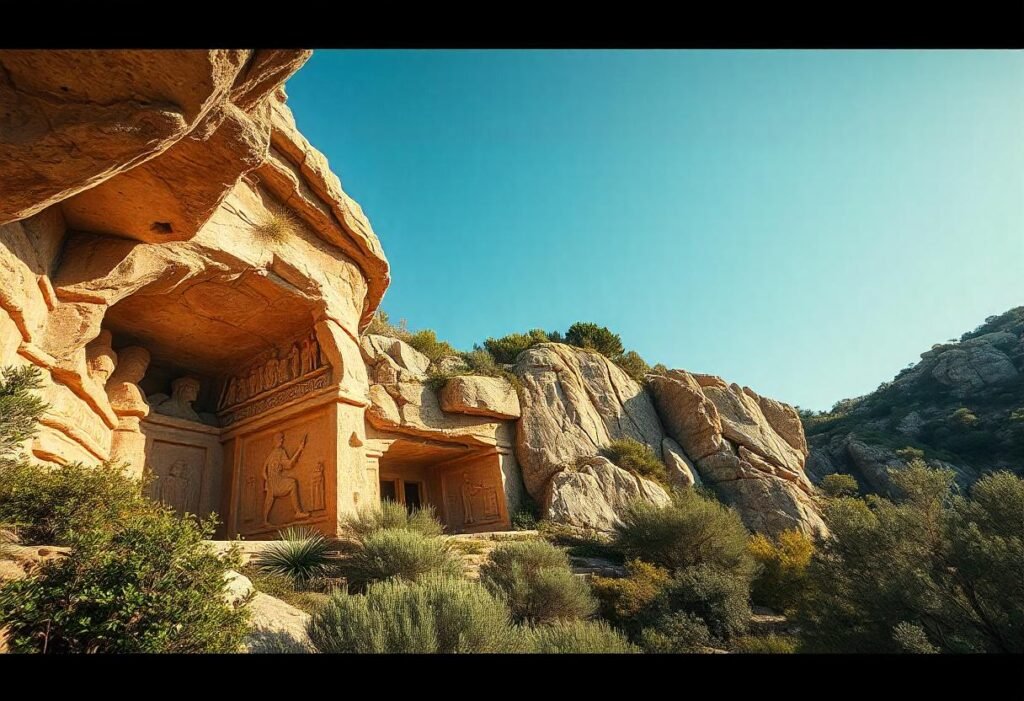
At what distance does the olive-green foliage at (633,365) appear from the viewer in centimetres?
1973

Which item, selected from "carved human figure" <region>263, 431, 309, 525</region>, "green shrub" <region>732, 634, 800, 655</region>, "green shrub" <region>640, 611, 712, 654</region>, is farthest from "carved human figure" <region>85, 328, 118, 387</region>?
"green shrub" <region>732, 634, 800, 655</region>

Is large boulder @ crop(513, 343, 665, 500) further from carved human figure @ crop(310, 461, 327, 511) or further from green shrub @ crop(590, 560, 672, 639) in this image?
carved human figure @ crop(310, 461, 327, 511)

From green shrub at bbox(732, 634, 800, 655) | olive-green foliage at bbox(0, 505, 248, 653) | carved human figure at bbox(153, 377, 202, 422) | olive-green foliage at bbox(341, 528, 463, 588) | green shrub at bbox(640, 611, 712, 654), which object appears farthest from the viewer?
carved human figure at bbox(153, 377, 202, 422)

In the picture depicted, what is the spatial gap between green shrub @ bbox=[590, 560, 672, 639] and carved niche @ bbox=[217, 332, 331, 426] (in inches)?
259

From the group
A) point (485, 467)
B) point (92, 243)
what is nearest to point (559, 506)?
point (485, 467)

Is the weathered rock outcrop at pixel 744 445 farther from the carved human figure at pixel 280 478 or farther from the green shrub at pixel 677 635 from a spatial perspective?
the carved human figure at pixel 280 478

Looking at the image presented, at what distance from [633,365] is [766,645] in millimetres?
14258

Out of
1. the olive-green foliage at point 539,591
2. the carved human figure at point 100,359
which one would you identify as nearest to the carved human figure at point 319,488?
the olive-green foliage at point 539,591

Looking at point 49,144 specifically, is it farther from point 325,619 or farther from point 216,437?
point 216,437

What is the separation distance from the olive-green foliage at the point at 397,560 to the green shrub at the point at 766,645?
3.83 metres

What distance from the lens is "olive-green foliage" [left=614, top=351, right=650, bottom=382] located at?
19734mm

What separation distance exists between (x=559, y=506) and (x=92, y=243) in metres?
10.5
